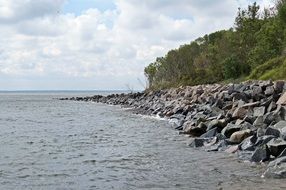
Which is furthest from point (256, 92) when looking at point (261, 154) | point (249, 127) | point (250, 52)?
point (250, 52)

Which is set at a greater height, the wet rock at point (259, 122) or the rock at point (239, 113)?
the rock at point (239, 113)

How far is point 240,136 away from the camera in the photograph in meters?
18.7

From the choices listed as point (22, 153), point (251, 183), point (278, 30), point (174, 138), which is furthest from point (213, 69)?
point (251, 183)

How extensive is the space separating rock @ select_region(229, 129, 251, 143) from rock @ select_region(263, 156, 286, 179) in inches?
200

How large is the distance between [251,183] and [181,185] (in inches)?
76.9

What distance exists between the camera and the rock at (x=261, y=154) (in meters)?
15.0

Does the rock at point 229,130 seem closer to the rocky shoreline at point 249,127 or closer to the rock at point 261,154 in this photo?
the rocky shoreline at point 249,127

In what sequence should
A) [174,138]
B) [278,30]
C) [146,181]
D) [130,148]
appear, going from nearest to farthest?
[146,181]
[130,148]
[174,138]
[278,30]

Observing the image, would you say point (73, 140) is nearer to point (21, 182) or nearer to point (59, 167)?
point (59, 167)

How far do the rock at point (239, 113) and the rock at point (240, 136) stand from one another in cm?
431

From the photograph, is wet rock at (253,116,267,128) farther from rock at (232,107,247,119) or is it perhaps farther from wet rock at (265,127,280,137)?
wet rock at (265,127,280,137)

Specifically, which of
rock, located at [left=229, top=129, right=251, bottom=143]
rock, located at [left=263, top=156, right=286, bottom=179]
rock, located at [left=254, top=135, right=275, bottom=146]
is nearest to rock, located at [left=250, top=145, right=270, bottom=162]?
rock, located at [left=254, top=135, right=275, bottom=146]

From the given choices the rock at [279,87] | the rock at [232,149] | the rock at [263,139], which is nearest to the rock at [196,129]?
the rock at [279,87]

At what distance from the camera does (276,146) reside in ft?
48.5
